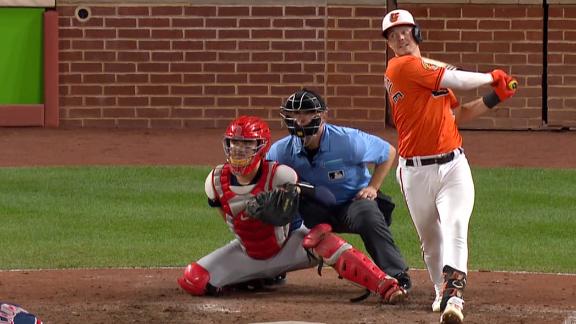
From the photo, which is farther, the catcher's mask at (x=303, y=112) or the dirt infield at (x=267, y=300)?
the catcher's mask at (x=303, y=112)

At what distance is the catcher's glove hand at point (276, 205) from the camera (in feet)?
27.2

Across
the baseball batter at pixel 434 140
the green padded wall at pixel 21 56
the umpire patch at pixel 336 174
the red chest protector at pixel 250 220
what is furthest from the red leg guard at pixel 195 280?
the green padded wall at pixel 21 56

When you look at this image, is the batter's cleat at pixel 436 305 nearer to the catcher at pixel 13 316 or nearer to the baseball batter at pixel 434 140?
the baseball batter at pixel 434 140

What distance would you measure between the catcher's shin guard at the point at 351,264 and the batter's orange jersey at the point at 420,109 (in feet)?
2.30

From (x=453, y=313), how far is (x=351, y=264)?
1018 mm

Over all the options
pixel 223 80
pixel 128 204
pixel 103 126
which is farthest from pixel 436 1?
pixel 128 204

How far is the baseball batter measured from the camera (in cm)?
789

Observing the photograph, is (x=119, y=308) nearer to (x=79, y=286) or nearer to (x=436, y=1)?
(x=79, y=286)

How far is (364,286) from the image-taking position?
8406 millimetres

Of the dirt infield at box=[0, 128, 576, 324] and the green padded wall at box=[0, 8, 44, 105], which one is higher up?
the green padded wall at box=[0, 8, 44, 105]

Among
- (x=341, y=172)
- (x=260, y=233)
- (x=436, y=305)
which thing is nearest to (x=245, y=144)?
(x=260, y=233)

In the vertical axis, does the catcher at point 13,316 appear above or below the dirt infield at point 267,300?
above

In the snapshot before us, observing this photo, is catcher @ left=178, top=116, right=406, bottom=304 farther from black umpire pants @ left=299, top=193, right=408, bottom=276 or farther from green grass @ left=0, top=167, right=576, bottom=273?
green grass @ left=0, top=167, right=576, bottom=273

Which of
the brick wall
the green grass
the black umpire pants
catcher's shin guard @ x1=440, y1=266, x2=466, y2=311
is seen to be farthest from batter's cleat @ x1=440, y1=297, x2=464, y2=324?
the brick wall
